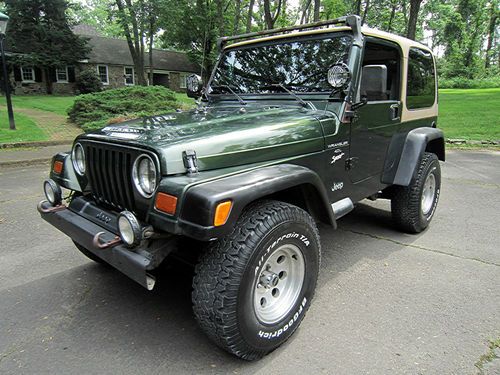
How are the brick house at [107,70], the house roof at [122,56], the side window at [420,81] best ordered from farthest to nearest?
1. the house roof at [122,56]
2. the brick house at [107,70]
3. the side window at [420,81]

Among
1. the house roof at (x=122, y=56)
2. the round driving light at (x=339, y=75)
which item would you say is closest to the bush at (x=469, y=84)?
the house roof at (x=122, y=56)

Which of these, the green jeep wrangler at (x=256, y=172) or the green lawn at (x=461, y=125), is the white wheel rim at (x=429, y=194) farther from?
the green lawn at (x=461, y=125)

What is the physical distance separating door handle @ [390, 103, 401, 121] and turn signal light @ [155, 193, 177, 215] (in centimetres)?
256

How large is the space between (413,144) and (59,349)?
3.62 meters

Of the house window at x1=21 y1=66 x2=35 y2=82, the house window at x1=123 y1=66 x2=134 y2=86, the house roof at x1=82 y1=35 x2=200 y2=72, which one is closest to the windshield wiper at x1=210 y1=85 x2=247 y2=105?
the house window at x1=21 y1=66 x2=35 y2=82

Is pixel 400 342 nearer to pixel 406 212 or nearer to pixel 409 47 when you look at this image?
pixel 406 212

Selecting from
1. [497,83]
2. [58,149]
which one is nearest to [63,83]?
[58,149]

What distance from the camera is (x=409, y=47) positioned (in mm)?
4070

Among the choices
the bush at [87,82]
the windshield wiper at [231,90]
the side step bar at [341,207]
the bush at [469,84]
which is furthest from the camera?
the bush at [469,84]

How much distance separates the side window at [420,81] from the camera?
4.10 m

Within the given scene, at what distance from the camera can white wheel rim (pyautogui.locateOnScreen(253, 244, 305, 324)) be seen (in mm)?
2453

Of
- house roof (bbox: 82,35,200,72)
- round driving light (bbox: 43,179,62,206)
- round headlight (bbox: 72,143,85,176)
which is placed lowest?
round driving light (bbox: 43,179,62,206)

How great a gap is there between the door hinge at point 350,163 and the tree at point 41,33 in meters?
29.0

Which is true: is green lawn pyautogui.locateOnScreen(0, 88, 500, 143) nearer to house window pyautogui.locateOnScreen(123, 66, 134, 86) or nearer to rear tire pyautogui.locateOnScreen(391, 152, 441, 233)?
rear tire pyautogui.locateOnScreen(391, 152, 441, 233)
